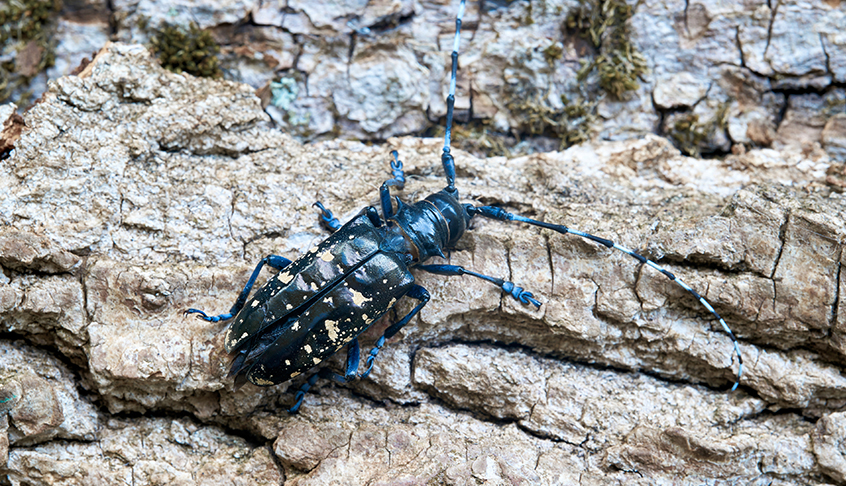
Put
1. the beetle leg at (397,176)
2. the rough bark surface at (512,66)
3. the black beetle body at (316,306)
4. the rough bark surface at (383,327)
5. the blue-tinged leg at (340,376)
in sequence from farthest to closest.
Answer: the rough bark surface at (512,66), the beetle leg at (397,176), the blue-tinged leg at (340,376), the black beetle body at (316,306), the rough bark surface at (383,327)

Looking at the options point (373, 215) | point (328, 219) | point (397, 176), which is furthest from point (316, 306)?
point (397, 176)

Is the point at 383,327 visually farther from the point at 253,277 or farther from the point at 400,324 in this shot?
the point at 253,277

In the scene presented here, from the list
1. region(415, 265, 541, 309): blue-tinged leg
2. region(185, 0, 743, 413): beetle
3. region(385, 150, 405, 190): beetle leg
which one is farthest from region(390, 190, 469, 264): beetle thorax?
region(385, 150, 405, 190): beetle leg

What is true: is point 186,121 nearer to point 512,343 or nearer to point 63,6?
point 63,6

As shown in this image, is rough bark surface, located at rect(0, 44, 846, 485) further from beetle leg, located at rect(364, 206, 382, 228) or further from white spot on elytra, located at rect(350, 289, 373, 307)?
white spot on elytra, located at rect(350, 289, 373, 307)

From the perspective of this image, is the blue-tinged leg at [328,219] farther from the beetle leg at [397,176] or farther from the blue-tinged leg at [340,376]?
the blue-tinged leg at [340,376]

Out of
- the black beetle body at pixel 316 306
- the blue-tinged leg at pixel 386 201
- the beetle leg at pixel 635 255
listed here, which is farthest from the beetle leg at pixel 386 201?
→ the beetle leg at pixel 635 255

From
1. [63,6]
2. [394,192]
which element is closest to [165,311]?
[394,192]

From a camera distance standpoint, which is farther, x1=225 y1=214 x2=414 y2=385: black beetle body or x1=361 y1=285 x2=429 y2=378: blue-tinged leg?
x1=361 y1=285 x2=429 y2=378: blue-tinged leg
